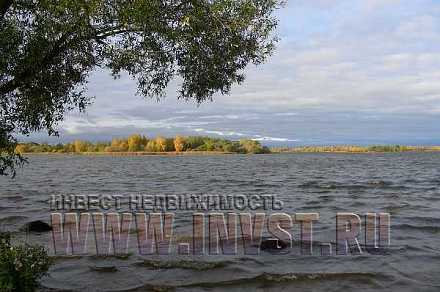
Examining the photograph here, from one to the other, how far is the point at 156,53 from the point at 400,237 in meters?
15.5

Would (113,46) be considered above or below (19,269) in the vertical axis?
above

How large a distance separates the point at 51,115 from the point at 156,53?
3761 mm

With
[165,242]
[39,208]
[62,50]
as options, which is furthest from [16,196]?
[62,50]

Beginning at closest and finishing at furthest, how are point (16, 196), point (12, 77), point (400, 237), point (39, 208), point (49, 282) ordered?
point (12, 77) → point (49, 282) → point (400, 237) → point (39, 208) → point (16, 196)

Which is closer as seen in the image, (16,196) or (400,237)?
(400,237)

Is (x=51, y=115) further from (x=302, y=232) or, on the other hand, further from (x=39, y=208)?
(x=39, y=208)

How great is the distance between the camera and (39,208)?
35.3 m

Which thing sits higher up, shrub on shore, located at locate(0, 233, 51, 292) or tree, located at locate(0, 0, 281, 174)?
Result: tree, located at locate(0, 0, 281, 174)

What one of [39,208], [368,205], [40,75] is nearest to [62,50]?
[40,75]

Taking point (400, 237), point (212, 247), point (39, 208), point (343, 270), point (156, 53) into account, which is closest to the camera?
point (156, 53)

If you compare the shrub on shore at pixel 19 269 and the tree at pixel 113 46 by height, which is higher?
the tree at pixel 113 46

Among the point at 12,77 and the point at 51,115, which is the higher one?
the point at 12,77

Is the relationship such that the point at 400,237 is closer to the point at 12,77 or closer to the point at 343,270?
the point at 343,270

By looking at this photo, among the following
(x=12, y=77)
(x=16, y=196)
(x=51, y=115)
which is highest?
(x=12, y=77)
